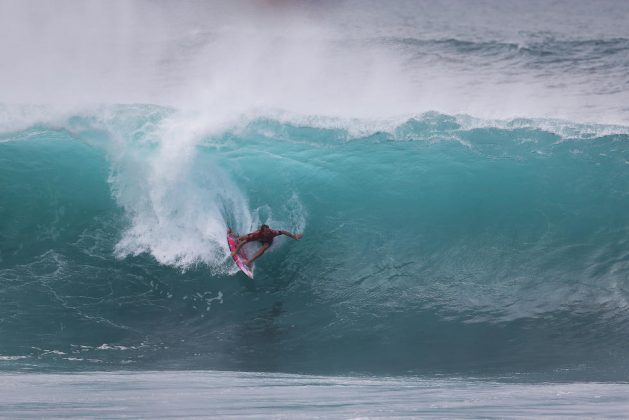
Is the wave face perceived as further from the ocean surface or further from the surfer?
the surfer

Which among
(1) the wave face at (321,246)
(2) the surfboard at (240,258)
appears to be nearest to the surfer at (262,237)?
(2) the surfboard at (240,258)

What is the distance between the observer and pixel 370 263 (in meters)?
11.0

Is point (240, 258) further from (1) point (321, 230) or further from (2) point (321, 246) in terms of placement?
(1) point (321, 230)

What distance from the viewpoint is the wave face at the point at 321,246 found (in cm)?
908

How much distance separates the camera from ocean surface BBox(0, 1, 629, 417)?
8.28 meters

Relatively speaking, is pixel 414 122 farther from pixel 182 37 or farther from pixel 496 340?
pixel 182 37

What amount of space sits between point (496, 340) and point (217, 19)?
16.1 metres

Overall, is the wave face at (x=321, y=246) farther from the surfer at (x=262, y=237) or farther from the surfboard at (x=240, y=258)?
the surfer at (x=262, y=237)

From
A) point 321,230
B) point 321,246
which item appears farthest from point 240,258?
point 321,230

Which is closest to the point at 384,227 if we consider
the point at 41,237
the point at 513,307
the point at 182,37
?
the point at 513,307

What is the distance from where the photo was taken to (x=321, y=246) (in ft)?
36.9

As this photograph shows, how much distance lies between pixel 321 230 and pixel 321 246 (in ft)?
1.43

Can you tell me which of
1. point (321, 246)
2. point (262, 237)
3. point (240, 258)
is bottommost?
point (240, 258)

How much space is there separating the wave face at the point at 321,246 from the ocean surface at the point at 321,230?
0.04 m
